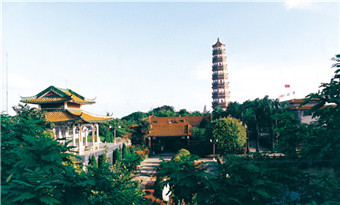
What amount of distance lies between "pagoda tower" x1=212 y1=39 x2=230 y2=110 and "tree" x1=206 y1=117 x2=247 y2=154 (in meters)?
41.7

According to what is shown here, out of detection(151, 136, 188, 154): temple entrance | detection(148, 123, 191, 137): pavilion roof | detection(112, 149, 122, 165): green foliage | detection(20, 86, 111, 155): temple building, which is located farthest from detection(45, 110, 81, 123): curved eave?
detection(151, 136, 188, 154): temple entrance

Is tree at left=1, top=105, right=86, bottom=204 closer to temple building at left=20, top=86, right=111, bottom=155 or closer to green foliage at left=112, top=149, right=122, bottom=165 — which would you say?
temple building at left=20, top=86, right=111, bottom=155

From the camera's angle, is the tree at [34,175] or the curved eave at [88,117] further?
the curved eave at [88,117]

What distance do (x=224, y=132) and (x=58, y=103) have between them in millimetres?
21468

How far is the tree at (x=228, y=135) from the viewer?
27297 mm

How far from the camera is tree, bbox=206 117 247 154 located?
2730 cm

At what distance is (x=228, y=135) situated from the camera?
90.2ft

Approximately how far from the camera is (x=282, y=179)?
595 cm

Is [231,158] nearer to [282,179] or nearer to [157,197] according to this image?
[282,179]

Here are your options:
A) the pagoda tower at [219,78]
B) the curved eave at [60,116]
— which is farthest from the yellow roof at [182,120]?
the pagoda tower at [219,78]

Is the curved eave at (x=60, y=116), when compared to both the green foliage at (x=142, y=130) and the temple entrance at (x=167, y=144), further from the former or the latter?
the temple entrance at (x=167, y=144)

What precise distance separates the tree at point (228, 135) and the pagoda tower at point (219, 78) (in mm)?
41707

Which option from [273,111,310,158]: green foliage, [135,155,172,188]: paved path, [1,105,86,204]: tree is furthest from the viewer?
[135,155,172,188]: paved path

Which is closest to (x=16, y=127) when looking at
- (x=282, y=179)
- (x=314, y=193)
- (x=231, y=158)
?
(x=231, y=158)
